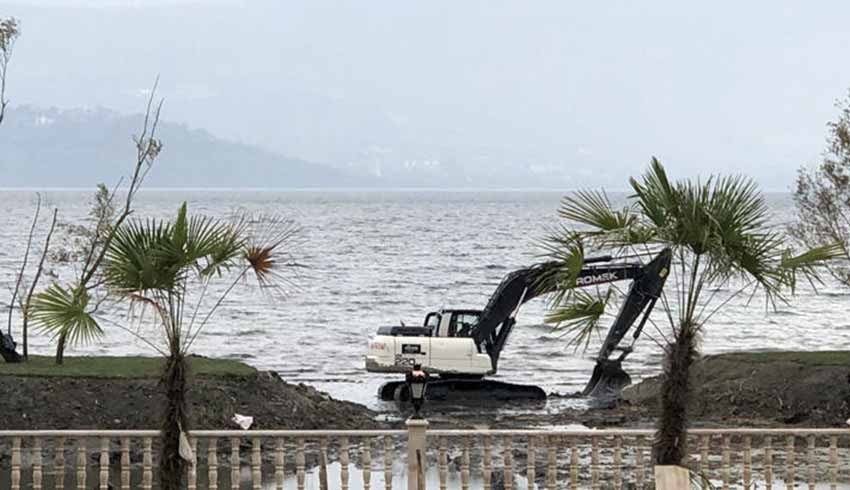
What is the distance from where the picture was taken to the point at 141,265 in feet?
34.3

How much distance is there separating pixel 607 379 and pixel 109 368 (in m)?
10.6

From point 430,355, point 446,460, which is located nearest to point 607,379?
point 430,355

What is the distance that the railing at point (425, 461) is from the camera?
37.4 feet

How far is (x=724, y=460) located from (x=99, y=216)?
12.8 m

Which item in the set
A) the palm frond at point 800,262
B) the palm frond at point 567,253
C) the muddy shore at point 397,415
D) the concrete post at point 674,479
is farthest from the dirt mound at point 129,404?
the concrete post at point 674,479

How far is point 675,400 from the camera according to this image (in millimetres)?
10852

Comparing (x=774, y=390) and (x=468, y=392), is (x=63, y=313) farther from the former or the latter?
(x=468, y=392)

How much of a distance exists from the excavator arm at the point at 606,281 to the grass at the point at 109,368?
5807 millimetres

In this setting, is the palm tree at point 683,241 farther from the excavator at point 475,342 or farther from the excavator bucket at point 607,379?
the excavator bucket at point 607,379

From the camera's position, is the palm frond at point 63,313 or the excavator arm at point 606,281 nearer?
the palm frond at point 63,313

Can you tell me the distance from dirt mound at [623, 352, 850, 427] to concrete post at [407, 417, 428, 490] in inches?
384

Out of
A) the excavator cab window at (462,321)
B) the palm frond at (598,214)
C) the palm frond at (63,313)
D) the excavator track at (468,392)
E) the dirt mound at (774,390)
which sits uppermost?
the palm frond at (598,214)

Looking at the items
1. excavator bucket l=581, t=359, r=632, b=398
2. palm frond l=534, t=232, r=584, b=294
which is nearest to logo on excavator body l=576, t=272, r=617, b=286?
excavator bucket l=581, t=359, r=632, b=398

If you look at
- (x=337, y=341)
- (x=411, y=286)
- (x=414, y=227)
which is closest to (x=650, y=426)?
(x=337, y=341)
